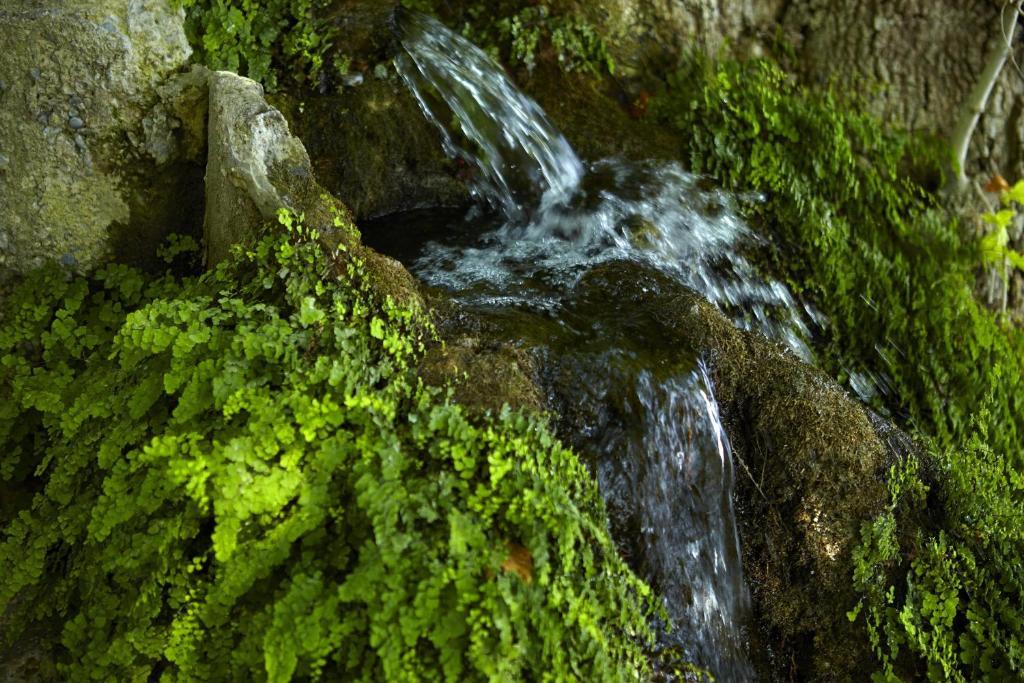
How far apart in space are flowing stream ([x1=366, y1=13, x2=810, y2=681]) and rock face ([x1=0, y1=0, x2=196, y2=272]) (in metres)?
1.26

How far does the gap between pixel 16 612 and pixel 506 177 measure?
3.42 metres

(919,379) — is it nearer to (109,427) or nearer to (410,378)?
(410,378)

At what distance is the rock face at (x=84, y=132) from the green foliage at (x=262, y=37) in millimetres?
375

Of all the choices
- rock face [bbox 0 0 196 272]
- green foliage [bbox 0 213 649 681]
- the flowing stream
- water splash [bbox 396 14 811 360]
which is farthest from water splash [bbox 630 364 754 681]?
rock face [bbox 0 0 196 272]

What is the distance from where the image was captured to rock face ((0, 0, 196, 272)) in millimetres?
3906

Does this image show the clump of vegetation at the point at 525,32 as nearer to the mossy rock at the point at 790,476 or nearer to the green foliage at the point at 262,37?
the green foliage at the point at 262,37

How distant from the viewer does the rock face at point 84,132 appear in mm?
3906

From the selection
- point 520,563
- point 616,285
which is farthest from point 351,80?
point 520,563

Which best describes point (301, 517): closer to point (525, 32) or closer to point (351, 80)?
point (351, 80)

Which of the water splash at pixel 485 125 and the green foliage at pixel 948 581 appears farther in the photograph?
the water splash at pixel 485 125

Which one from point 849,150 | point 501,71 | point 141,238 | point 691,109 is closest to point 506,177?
point 501,71

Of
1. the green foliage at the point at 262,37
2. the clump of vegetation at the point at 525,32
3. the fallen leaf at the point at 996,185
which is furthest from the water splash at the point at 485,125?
the fallen leaf at the point at 996,185

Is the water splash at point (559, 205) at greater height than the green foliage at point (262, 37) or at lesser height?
lesser

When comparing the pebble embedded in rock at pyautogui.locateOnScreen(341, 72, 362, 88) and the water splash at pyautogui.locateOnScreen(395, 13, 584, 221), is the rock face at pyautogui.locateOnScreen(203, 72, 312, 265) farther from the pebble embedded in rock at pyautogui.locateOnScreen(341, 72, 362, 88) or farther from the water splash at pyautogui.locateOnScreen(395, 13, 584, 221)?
the water splash at pyautogui.locateOnScreen(395, 13, 584, 221)
